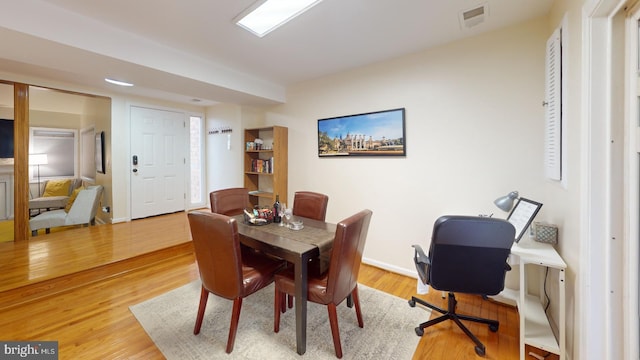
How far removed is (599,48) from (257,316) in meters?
2.70

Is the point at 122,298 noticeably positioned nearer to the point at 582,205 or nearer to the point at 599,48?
the point at 582,205

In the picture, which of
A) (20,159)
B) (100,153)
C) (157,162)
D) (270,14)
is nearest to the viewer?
(270,14)

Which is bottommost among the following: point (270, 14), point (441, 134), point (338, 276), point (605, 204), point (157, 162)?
point (338, 276)

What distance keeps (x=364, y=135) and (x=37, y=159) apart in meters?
6.43

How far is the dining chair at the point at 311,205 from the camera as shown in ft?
8.45

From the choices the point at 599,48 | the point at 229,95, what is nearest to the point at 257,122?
the point at 229,95

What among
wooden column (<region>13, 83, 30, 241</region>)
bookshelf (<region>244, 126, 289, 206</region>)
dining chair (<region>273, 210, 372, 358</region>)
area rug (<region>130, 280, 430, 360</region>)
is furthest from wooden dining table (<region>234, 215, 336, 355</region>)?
wooden column (<region>13, 83, 30, 241</region>)

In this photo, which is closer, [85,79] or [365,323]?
[365,323]

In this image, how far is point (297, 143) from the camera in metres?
3.74

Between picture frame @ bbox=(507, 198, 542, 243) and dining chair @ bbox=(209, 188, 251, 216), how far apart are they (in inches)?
103

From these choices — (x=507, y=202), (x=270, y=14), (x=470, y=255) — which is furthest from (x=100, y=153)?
(x=507, y=202)

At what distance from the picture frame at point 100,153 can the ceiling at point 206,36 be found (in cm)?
166

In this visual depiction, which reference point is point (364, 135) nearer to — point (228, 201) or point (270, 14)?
point (270, 14)

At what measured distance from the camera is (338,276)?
61.6 inches
